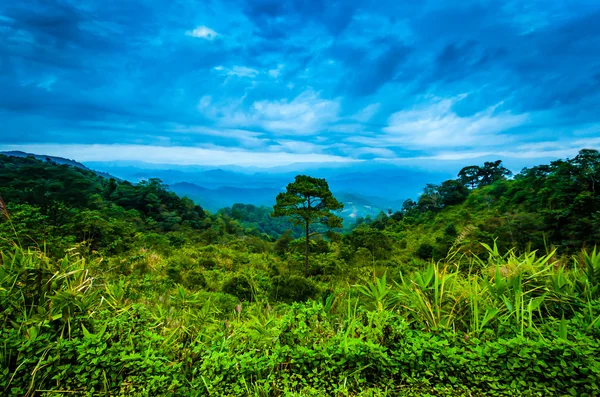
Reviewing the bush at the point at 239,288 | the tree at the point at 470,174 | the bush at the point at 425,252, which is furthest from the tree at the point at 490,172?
the bush at the point at 239,288

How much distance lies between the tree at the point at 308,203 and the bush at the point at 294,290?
2715 mm

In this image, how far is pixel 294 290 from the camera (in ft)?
17.2

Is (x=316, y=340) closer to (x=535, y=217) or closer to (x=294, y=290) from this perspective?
(x=294, y=290)

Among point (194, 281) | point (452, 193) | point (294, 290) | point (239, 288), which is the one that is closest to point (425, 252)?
point (294, 290)

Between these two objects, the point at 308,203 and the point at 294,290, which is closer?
the point at 294,290

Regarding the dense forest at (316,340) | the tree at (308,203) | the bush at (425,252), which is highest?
the tree at (308,203)

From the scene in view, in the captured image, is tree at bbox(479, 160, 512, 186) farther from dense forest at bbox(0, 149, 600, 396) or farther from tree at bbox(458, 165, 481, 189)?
dense forest at bbox(0, 149, 600, 396)

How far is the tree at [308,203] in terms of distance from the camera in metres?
7.91

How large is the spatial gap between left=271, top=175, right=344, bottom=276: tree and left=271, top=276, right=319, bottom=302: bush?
2715 mm

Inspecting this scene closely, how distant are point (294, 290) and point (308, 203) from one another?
10.6 ft

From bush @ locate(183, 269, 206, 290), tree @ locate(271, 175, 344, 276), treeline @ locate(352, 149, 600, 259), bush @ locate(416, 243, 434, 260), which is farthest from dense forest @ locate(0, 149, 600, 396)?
bush @ locate(416, 243, 434, 260)

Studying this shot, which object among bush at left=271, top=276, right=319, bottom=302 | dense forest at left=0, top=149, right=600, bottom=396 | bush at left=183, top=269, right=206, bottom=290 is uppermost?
dense forest at left=0, top=149, right=600, bottom=396

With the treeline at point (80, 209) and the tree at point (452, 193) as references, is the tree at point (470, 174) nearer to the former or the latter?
the tree at point (452, 193)

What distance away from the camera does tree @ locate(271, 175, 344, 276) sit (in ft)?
26.0
